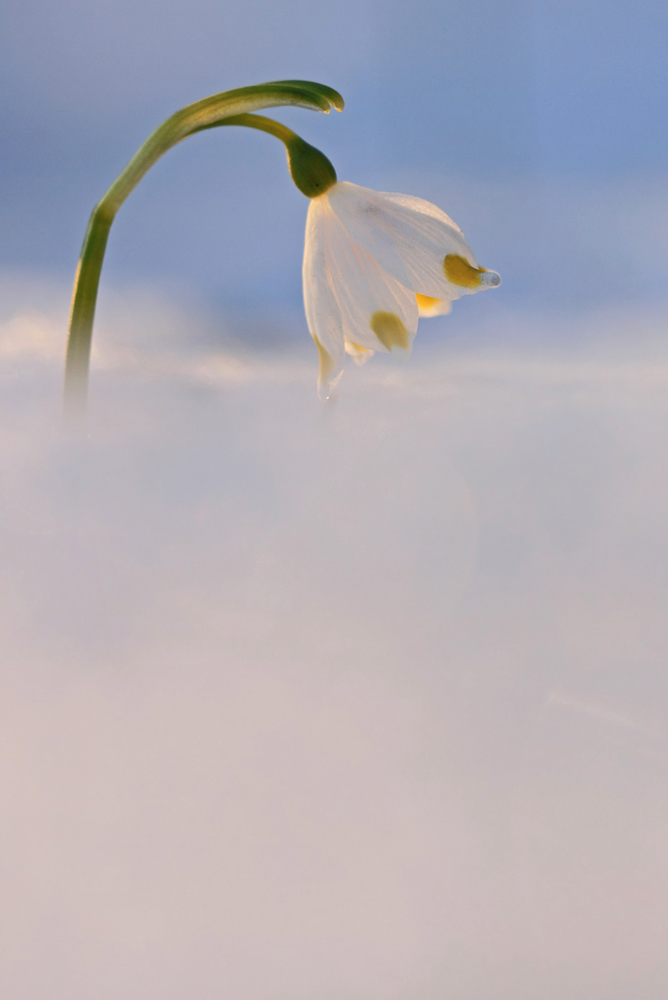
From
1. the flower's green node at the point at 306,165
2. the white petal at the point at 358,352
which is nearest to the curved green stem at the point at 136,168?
the flower's green node at the point at 306,165

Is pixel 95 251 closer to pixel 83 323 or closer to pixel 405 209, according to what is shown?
pixel 83 323

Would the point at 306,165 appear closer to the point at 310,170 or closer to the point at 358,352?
the point at 310,170

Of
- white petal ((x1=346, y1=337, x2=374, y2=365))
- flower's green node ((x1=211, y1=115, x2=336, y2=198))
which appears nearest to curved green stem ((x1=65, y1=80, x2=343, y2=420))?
flower's green node ((x1=211, y1=115, x2=336, y2=198))

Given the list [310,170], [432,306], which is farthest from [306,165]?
[432,306]

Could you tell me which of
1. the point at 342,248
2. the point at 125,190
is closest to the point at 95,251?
the point at 125,190

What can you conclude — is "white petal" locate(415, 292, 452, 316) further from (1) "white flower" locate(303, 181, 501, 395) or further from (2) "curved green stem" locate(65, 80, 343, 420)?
(2) "curved green stem" locate(65, 80, 343, 420)

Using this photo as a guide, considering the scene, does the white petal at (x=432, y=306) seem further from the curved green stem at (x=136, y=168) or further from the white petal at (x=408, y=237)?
the curved green stem at (x=136, y=168)
